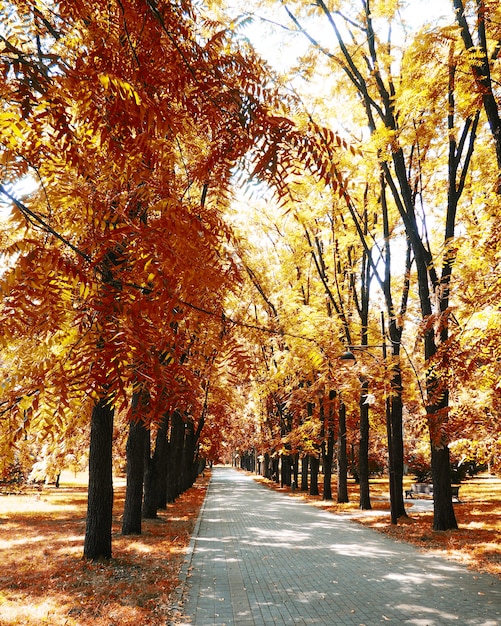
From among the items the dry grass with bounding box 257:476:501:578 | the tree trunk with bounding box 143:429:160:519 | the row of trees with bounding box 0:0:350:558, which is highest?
the row of trees with bounding box 0:0:350:558

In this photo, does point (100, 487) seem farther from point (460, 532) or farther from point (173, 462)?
point (173, 462)

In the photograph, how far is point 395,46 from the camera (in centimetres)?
1212

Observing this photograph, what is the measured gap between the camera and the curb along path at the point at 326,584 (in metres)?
6.36

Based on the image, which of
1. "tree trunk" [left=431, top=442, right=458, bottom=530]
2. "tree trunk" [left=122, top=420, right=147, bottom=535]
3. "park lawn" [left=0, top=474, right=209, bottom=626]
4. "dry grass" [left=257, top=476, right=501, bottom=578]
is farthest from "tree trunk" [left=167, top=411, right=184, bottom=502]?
"tree trunk" [left=431, top=442, right=458, bottom=530]

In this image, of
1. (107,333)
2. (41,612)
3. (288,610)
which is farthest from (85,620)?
(107,333)

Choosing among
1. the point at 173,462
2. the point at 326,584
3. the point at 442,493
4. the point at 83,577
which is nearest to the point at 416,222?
the point at 442,493

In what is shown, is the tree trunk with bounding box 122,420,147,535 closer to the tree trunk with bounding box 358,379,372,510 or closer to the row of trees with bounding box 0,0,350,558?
the row of trees with bounding box 0,0,350,558

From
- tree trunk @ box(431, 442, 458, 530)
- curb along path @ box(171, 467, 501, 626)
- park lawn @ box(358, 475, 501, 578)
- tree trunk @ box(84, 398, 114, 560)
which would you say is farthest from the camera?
tree trunk @ box(431, 442, 458, 530)

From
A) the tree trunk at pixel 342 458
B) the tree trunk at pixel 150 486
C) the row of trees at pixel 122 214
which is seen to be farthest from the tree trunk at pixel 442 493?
the row of trees at pixel 122 214

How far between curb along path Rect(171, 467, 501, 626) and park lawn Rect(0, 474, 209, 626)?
1.43ft

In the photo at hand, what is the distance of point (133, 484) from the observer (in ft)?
39.6

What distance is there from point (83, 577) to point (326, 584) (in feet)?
13.5

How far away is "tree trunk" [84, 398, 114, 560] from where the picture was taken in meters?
8.98

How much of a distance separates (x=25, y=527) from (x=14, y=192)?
48.9 ft
